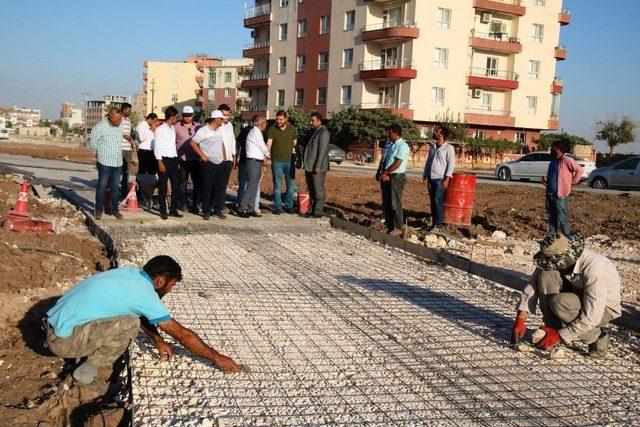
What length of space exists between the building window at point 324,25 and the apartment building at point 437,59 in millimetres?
76

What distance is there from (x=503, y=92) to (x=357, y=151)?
12.9m

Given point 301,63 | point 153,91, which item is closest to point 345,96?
point 301,63

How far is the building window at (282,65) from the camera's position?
168 ft

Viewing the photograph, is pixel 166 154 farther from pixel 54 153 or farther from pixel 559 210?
pixel 54 153

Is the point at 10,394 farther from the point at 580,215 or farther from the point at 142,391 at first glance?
the point at 580,215

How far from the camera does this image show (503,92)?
45.4 metres

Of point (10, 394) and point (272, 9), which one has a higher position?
point (272, 9)

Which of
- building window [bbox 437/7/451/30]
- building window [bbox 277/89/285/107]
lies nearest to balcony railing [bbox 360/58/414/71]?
building window [bbox 437/7/451/30]

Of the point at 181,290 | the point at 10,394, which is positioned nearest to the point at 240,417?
the point at 10,394

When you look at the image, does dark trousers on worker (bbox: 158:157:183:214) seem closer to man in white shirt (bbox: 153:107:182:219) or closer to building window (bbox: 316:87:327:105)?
man in white shirt (bbox: 153:107:182:219)

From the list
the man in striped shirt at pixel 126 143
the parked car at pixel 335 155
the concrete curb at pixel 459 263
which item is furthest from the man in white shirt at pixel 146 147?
the parked car at pixel 335 155

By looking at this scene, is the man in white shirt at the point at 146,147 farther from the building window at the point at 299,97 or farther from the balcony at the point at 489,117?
the building window at the point at 299,97

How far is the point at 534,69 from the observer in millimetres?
46094

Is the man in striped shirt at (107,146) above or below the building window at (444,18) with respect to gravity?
below
